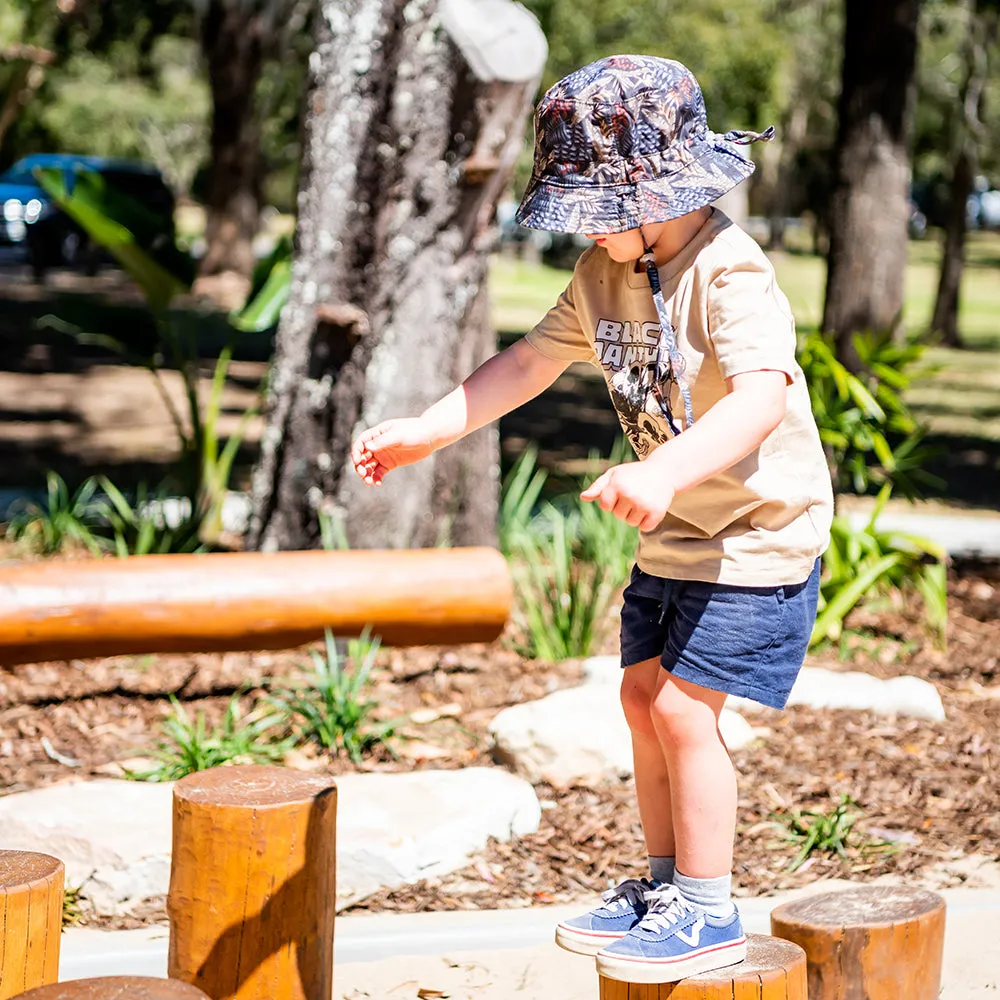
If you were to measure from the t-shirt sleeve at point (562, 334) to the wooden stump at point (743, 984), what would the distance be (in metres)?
1.12

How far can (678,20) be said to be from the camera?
2709cm

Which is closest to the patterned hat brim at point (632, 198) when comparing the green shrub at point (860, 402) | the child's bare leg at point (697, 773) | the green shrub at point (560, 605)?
the child's bare leg at point (697, 773)

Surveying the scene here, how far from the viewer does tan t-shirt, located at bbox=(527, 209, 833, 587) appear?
7.73 feet

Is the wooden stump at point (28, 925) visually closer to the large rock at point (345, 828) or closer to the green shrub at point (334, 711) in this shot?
the large rock at point (345, 828)

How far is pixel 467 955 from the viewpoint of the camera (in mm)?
3215

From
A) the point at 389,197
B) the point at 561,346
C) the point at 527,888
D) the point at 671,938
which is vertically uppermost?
the point at 389,197

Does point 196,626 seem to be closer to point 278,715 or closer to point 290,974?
point 278,715

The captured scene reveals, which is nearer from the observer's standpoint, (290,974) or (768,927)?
(290,974)

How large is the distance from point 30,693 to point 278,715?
99cm

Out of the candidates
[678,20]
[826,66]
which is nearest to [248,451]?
[678,20]

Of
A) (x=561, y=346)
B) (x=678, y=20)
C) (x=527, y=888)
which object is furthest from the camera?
(x=678, y=20)

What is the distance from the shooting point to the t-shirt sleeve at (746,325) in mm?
2316

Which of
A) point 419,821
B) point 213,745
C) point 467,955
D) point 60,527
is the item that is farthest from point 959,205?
point 467,955

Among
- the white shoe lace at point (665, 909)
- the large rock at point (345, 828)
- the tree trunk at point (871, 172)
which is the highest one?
the tree trunk at point (871, 172)
